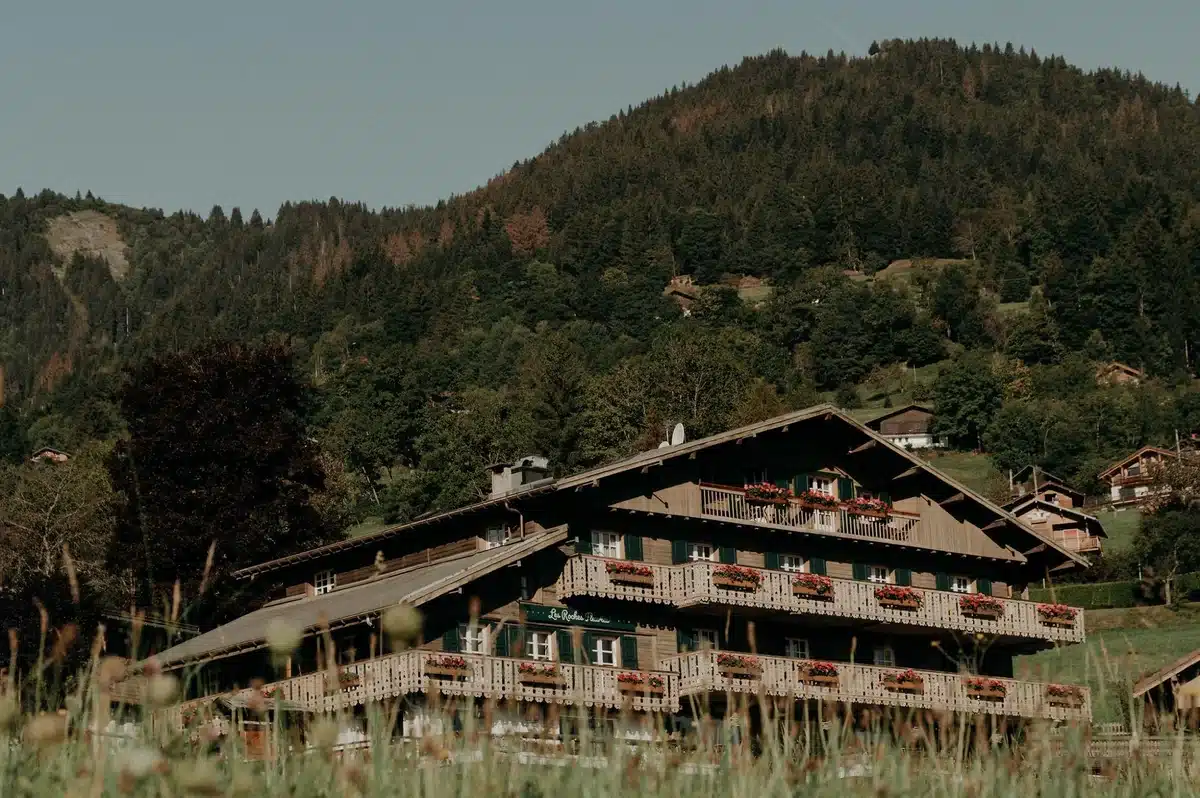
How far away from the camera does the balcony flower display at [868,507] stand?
139 ft

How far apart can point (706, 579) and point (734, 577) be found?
1.95 ft

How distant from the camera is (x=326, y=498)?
84.5m

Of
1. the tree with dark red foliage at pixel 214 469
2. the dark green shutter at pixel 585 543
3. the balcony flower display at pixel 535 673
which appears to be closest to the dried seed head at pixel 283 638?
the balcony flower display at pixel 535 673

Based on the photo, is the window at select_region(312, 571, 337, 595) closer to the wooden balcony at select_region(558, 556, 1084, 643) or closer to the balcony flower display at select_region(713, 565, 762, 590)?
the wooden balcony at select_region(558, 556, 1084, 643)

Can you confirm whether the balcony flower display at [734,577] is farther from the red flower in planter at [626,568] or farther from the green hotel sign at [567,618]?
the green hotel sign at [567,618]

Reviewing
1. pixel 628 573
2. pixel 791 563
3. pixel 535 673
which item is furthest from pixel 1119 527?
pixel 535 673

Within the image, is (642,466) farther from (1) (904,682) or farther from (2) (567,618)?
(1) (904,682)

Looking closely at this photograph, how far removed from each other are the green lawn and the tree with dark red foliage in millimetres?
42841

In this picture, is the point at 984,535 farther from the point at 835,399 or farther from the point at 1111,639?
the point at 835,399

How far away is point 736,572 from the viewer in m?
37.9

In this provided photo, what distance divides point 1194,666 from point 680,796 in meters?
37.9

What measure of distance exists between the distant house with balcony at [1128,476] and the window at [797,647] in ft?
244

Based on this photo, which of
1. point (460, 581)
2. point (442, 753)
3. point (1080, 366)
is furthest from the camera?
point (1080, 366)

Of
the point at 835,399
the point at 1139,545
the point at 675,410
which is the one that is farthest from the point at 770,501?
the point at 835,399
